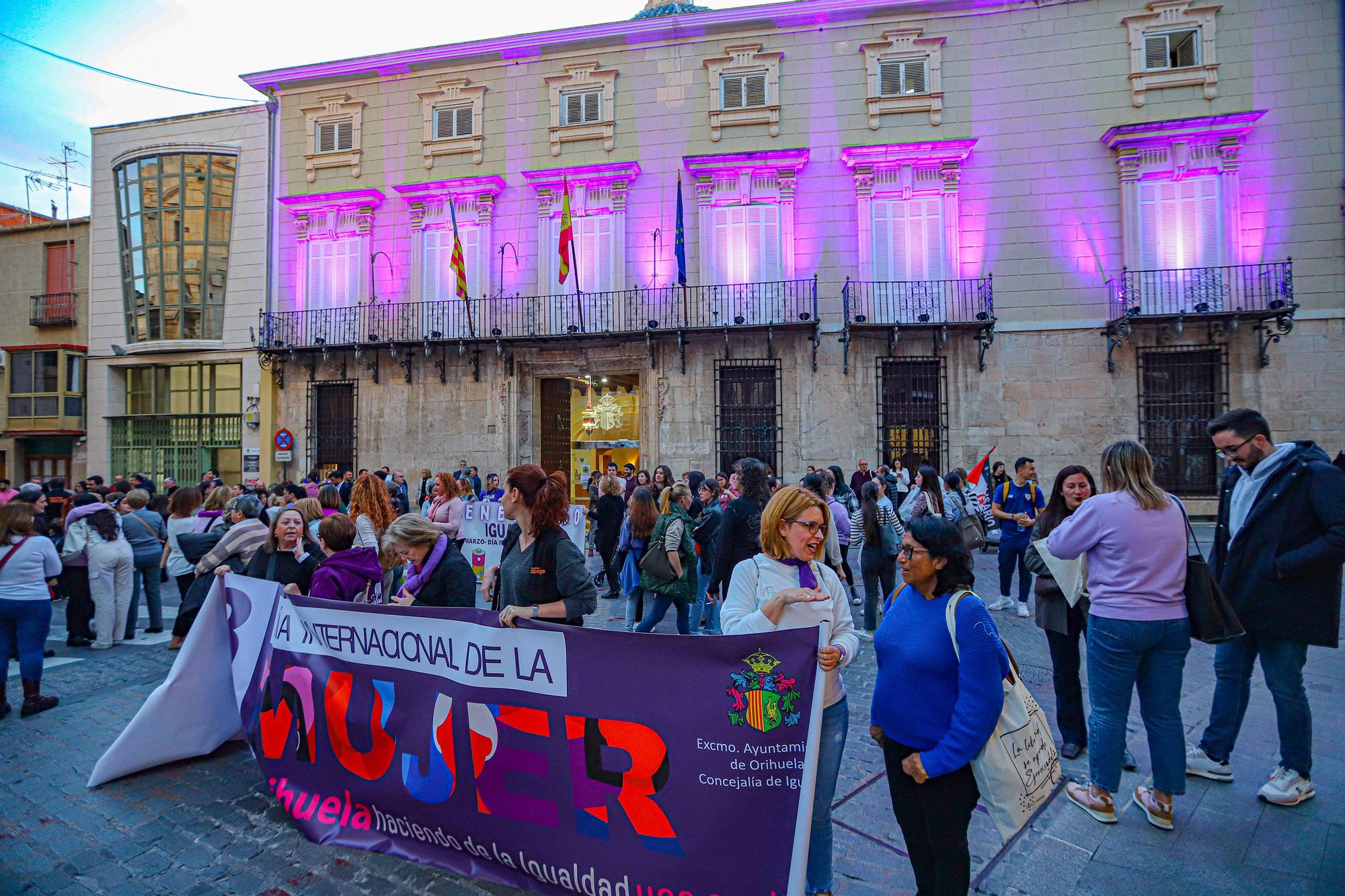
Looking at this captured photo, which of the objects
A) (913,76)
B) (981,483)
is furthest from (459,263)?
(981,483)

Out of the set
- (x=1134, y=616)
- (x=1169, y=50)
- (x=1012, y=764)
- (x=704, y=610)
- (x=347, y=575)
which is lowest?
(x=704, y=610)

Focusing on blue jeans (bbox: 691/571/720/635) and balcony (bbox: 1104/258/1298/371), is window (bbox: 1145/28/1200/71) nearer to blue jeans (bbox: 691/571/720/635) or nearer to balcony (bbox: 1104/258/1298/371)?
balcony (bbox: 1104/258/1298/371)

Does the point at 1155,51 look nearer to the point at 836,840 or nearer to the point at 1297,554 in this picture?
the point at 1297,554

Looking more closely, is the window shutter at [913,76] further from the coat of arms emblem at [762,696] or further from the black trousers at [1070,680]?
the coat of arms emblem at [762,696]

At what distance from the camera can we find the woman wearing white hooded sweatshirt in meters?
7.36

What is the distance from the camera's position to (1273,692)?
151 inches

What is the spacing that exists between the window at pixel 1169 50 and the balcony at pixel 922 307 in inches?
240

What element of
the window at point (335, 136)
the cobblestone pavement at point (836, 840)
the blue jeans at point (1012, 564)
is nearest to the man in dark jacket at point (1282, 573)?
the cobblestone pavement at point (836, 840)

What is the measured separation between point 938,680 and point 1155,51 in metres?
19.4

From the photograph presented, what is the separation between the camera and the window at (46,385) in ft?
72.8

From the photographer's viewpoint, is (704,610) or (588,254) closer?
(704,610)

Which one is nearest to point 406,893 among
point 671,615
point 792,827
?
point 792,827

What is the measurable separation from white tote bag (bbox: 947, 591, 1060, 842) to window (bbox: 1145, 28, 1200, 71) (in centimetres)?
1890

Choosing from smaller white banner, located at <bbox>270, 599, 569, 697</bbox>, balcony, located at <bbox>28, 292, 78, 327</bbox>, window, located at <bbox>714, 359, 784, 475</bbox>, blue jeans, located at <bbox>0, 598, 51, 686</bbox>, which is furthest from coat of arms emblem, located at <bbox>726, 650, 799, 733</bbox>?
balcony, located at <bbox>28, 292, 78, 327</bbox>
